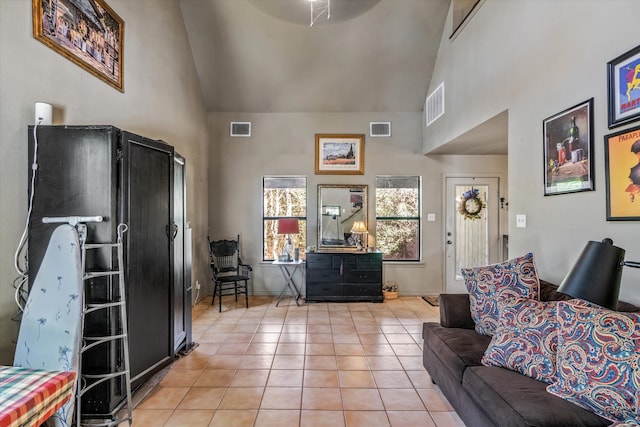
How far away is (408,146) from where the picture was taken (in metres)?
5.39

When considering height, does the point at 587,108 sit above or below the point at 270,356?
above

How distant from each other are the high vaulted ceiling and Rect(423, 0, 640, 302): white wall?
1042 mm

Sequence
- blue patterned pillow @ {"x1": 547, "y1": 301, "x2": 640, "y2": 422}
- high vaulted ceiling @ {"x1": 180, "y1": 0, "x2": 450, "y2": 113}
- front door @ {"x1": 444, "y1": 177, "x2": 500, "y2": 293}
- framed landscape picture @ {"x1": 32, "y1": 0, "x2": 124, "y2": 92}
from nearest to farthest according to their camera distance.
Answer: blue patterned pillow @ {"x1": 547, "y1": 301, "x2": 640, "y2": 422}
framed landscape picture @ {"x1": 32, "y1": 0, "x2": 124, "y2": 92}
high vaulted ceiling @ {"x1": 180, "y1": 0, "x2": 450, "y2": 113}
front door @ {"x1": 444, "y1": 177, "x2": 500, "y2": 293}

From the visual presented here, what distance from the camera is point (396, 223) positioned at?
17.6 feet

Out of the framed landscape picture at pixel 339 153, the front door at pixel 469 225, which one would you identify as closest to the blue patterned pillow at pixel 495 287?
the front door at pixel 469 225

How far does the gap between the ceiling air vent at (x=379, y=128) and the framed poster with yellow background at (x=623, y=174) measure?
3.63 m

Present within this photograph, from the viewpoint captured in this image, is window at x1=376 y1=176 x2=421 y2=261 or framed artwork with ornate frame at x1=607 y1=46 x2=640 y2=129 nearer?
framed artwork with ornate frame at x1=607 y1=46 x2=640 y2=129

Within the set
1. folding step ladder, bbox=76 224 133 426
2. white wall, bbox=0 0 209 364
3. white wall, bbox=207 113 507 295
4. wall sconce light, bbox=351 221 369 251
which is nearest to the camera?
white wall, bbox=0 0 209 364

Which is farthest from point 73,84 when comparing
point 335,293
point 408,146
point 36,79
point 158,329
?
point 408,146

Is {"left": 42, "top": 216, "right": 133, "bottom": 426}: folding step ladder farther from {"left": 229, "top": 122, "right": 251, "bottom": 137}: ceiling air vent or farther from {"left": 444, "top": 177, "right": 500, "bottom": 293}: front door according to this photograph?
{"left": 444, "top": 177, "right": 500, "bottom": 293}: front door

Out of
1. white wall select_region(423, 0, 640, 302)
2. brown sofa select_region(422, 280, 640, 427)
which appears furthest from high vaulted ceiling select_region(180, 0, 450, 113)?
brown sofa select_region(422, 280, 640, 427)

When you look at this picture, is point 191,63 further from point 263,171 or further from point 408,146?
point 408,146

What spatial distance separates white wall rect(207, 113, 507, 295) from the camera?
17.5 ft

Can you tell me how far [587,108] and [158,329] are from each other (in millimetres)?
3383
